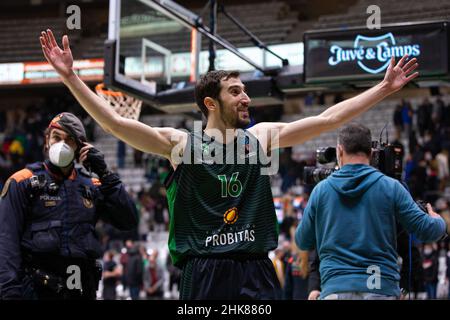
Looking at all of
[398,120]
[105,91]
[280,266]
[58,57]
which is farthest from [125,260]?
[58,57]

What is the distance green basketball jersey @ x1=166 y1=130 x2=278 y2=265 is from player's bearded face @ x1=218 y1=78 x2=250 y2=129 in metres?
0.16

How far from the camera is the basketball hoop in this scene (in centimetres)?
1024

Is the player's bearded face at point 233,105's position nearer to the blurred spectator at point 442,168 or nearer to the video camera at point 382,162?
the video camera at point 382,162

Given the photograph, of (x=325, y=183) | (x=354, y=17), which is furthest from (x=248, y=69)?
(x=325, y=183)

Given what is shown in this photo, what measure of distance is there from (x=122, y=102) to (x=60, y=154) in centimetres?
515

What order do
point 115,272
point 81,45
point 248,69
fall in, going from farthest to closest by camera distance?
point 115,272 → point 81,45 → point 248,69

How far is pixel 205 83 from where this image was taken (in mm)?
4465

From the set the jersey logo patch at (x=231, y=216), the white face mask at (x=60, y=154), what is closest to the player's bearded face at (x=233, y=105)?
the jersey logo patch at (x=231, y=216)

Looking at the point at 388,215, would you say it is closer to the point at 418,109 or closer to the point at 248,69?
the point at 248,69

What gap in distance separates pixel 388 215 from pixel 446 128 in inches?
610

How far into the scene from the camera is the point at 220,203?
4145 mm

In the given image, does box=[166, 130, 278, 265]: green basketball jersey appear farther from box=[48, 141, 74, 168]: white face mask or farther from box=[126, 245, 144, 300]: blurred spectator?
box=[126, 245, 144, 300]: blurred spectator

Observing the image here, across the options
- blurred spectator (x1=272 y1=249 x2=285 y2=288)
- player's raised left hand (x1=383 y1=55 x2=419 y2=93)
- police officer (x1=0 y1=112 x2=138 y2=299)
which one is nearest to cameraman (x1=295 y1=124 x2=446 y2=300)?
player's raised left hand (x1=383 y1=55 x2=419 y2=93)

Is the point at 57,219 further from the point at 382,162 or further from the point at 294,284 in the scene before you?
the point at 294,284
